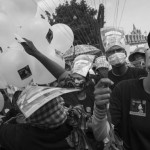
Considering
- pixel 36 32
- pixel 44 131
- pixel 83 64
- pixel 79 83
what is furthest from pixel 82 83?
pixel 44 131

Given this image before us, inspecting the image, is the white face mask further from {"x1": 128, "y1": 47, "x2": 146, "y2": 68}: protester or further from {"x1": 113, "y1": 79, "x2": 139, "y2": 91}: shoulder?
{"x1": 128, "y1": 47, "x2": 146, "y2": 68}: protester

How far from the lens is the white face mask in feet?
11.9

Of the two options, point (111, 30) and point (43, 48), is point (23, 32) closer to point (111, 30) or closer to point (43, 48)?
point (43, 48)

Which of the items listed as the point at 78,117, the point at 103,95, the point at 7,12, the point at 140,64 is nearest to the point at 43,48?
the point at 7,12

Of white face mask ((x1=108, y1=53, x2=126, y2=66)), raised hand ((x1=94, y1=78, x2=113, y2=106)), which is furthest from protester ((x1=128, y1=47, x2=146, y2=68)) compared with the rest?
raised hand ((x1=94, y1=78, x2=113, y2=106))

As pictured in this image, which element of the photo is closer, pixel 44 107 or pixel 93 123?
pixel 44 107

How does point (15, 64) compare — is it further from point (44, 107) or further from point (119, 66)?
point (119, 66)

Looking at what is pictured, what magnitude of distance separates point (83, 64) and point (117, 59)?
1053mm

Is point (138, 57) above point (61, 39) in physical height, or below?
below

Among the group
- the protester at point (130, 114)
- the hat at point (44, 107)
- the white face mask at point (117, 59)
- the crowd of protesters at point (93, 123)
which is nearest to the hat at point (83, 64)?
the crowd of protesters at point (93, 123)

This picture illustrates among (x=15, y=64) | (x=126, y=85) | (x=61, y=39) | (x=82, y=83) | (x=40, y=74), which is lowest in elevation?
(x=82, y=83)

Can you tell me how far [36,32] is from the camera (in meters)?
2.44

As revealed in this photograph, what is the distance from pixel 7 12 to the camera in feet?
7.98

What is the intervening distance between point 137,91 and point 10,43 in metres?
1.27
